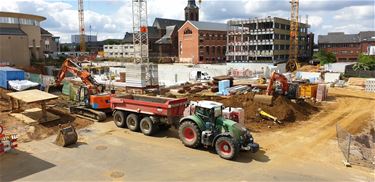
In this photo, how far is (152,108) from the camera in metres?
15.7

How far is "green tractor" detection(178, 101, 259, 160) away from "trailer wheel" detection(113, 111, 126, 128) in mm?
4771

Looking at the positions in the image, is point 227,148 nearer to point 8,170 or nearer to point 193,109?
point 193,109

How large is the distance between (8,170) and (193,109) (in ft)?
27.8

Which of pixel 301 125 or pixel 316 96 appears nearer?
pixel 301 125

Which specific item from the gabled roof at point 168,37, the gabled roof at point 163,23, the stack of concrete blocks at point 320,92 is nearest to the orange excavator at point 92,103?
the stack of concrete blocks at point 320,92

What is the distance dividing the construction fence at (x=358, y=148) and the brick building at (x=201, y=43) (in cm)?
5859

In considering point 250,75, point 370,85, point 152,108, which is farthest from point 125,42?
point 152,108

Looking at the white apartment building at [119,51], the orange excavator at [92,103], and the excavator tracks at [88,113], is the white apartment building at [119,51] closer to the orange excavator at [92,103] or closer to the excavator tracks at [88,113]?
the orange excavator at [92,103]

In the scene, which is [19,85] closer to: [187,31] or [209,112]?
[209,112]

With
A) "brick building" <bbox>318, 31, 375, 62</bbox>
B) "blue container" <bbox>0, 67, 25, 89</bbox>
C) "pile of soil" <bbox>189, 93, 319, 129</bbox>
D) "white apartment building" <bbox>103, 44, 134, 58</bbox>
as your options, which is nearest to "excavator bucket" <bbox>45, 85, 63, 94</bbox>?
"blue container" <bbox>0, 67, 25, 89</bbox>

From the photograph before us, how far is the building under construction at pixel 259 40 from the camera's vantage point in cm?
6544

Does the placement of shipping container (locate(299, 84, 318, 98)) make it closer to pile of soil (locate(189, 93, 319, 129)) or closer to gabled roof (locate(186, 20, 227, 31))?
pile of soil (locate(189, 93, 319, 129))

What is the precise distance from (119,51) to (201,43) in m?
37.7

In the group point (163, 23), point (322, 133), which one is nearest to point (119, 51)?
point (163, 23)
